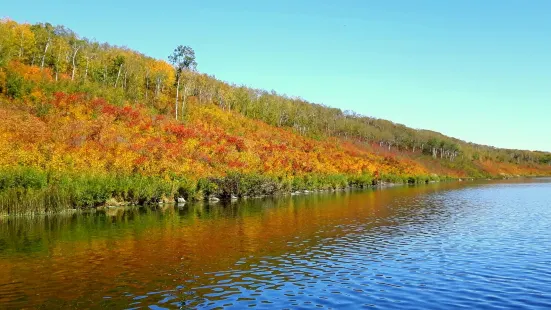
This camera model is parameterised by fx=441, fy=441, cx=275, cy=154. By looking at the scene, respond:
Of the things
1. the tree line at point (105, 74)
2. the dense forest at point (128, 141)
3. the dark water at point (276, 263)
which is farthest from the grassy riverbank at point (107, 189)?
the tree line at point (105, 74)

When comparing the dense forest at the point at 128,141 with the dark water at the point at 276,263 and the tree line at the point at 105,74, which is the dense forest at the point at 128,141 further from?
the dark water at the point at 276,263

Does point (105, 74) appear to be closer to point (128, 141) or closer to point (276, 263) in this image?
point (128, 141)

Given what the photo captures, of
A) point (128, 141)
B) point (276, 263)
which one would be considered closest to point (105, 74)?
point (128, 141)

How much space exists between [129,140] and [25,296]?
55.6 metres

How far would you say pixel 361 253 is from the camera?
25.4m

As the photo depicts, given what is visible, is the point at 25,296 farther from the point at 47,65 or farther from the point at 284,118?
the point at 284,118

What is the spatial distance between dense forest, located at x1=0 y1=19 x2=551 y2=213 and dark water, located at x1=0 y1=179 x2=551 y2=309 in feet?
42.7

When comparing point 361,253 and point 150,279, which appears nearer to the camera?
point 150,279

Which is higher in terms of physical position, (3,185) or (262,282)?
(3,185)

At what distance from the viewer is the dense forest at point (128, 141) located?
52219 millimetres

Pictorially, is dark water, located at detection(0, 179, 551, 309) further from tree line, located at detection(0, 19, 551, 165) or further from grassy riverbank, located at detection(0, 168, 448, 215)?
tree line, located at detection(0, 19, 551, 165)

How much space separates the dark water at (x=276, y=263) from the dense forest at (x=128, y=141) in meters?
13.0

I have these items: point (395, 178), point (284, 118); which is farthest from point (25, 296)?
point (284, 118)

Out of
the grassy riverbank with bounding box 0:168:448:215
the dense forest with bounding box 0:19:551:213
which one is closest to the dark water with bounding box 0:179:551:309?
the grassy riverbank with bounding box 0:168:448:215
